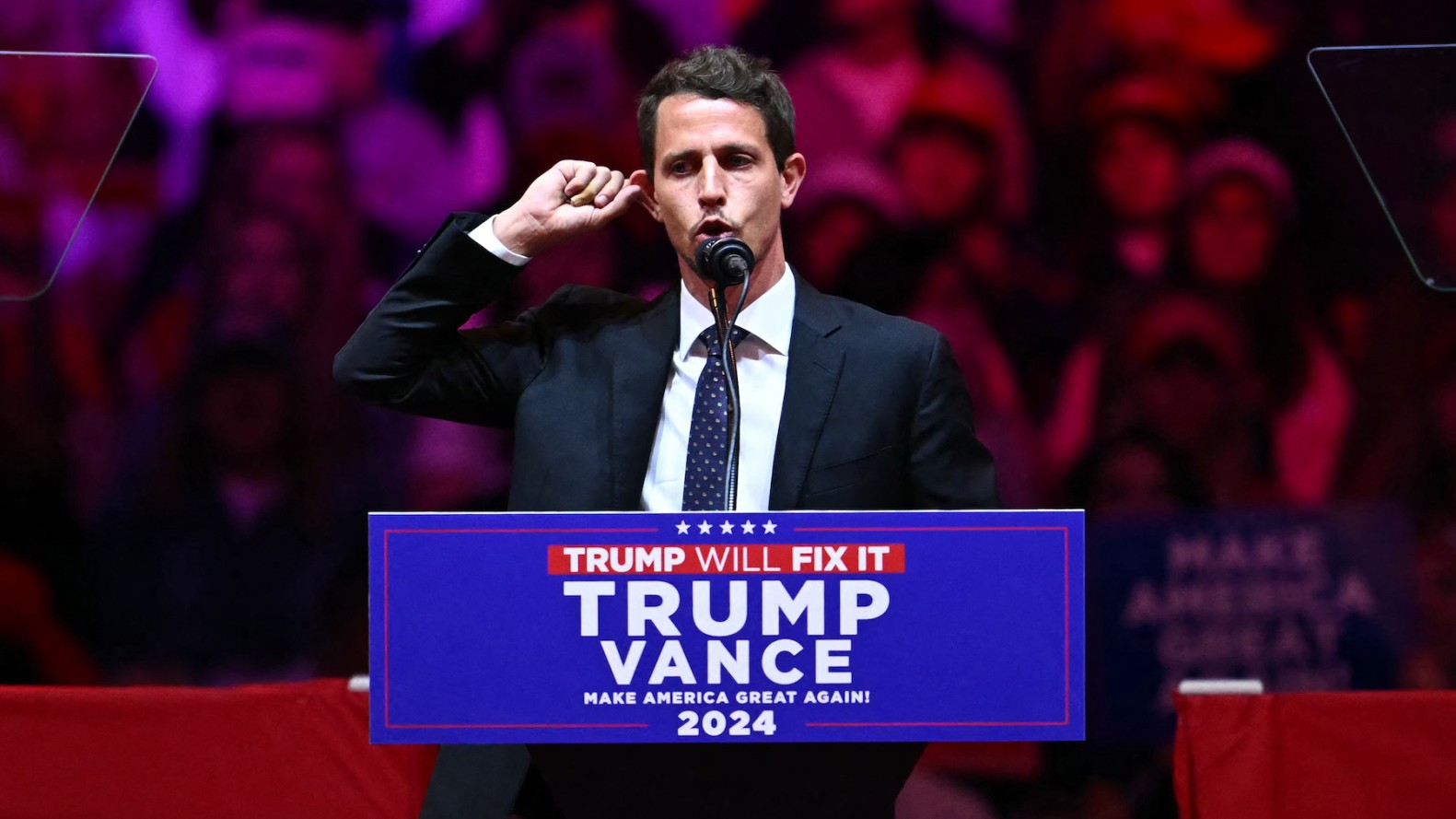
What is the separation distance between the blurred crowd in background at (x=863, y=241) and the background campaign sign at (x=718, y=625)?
131cm

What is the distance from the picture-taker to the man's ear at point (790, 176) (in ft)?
5.95

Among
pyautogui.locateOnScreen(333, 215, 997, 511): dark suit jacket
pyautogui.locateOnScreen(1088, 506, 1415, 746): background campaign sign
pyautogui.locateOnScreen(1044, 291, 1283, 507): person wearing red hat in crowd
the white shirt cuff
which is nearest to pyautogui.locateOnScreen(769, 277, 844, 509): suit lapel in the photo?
pyautogui.locateOnScreen(333, 215, 997, 511): dark suit jacket

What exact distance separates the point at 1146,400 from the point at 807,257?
0.67 m

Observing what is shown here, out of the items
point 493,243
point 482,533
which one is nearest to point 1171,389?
point 493,243

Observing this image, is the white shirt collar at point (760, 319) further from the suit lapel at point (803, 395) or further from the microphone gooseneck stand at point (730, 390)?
the microphone gooseneck stand at point (730, 390)

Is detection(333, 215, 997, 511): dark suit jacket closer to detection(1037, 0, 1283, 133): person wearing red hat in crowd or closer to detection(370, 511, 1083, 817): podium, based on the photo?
detection(370, 511, 1083, 817): podium

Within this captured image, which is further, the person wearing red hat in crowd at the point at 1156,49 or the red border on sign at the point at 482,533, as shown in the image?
the person wearing red hat in crowd at the point at 1156,49

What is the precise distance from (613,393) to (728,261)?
380 mm

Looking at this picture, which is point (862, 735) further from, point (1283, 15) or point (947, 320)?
point (1283, 15)

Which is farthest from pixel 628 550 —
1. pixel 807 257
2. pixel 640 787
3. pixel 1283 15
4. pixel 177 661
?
pixel 1283 15

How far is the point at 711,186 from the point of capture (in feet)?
5.32

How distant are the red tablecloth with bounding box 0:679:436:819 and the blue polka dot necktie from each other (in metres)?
0.93

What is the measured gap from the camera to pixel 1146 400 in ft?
8.27

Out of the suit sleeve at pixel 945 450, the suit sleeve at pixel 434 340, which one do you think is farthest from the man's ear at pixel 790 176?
the suit sleeve at pixel 434 340
